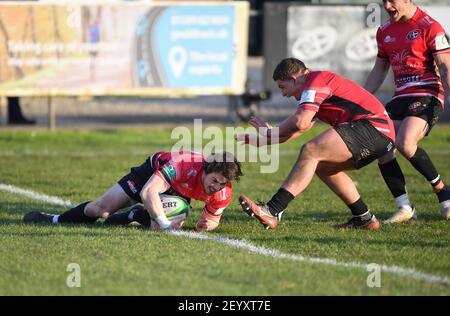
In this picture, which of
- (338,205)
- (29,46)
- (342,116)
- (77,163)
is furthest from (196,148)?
(342,116)

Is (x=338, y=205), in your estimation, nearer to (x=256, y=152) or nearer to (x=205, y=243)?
(x=205, y=243)

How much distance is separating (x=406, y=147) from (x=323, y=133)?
1243mm

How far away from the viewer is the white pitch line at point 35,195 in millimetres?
9895

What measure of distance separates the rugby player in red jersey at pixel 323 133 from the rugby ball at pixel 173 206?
64 cm

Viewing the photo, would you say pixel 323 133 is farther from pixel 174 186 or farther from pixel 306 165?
pixel 174 186

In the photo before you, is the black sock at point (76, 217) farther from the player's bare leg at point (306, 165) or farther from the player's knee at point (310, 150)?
the player's knee at point (310, 150)

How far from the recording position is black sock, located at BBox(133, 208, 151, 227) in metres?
8.34

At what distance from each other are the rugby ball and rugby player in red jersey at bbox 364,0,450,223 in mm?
1995

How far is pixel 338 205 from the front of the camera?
10.0 metres

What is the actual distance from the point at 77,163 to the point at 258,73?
318 inches

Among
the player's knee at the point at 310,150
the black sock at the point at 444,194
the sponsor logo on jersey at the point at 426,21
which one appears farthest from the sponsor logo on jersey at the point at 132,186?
the sponsor logo on jersey at the point at 426,21

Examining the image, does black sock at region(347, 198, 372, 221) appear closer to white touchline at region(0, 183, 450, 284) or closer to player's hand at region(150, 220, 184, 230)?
white touchline at region(0, 183, 450, 284)

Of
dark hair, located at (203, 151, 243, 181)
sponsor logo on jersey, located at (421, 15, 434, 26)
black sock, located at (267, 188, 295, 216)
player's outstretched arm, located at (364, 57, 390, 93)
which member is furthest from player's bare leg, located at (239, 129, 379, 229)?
sponsor logo on jersey, located at (421, 15, 434, 26)
